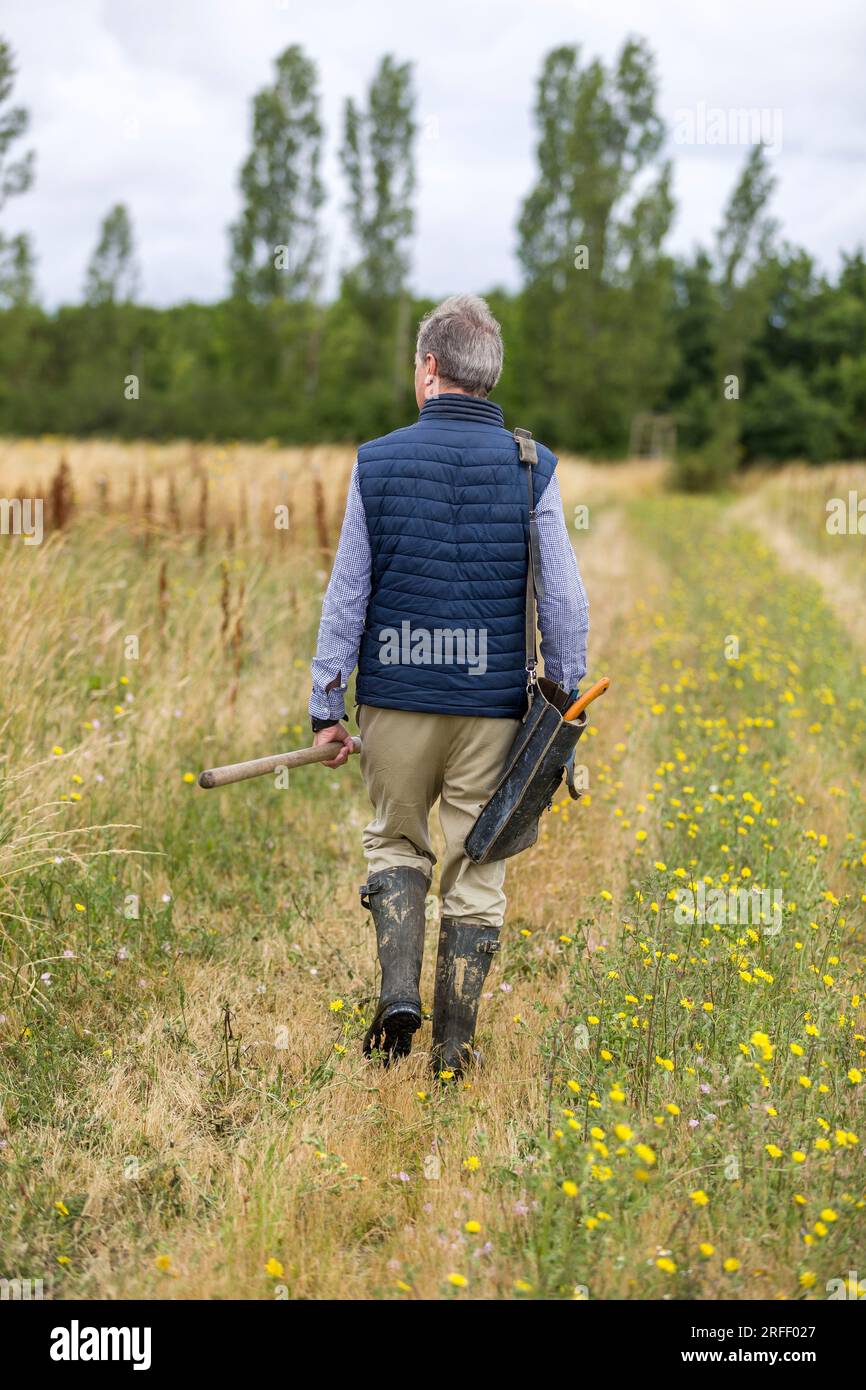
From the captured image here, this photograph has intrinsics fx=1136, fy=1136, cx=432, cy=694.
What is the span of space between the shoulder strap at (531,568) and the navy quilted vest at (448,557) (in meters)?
0.02

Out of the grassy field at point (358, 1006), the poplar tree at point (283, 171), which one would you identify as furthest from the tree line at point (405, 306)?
the grassy field at point (358, 1006)

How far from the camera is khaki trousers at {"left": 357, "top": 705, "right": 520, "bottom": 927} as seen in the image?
3412 millimetres

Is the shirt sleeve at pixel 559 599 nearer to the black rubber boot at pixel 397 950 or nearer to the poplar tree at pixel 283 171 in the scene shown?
the black rubber boot at pixel 397 950

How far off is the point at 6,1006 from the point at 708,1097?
84.4 inches

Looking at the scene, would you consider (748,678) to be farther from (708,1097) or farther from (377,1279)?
(377,1279)

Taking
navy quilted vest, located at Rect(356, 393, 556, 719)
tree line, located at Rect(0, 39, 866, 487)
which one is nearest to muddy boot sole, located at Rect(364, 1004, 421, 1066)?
navy quilted vest, located at Rect(356, 393, 556, 719)

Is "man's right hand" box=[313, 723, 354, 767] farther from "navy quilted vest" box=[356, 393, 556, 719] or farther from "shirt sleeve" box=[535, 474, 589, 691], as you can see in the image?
"shirt sleeve" box=[535, 474, 589, 691]

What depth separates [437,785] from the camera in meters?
3.55

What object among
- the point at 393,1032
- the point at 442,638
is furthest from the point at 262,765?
the point at 393,1032

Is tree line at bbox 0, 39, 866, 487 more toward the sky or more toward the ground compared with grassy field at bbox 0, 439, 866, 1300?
more toward the sky

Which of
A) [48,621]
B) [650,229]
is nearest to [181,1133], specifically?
[48,621]

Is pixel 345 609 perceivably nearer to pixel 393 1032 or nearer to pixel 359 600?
pixel 359 600

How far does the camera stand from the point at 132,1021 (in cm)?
360

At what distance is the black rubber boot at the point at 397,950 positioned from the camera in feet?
11.0
